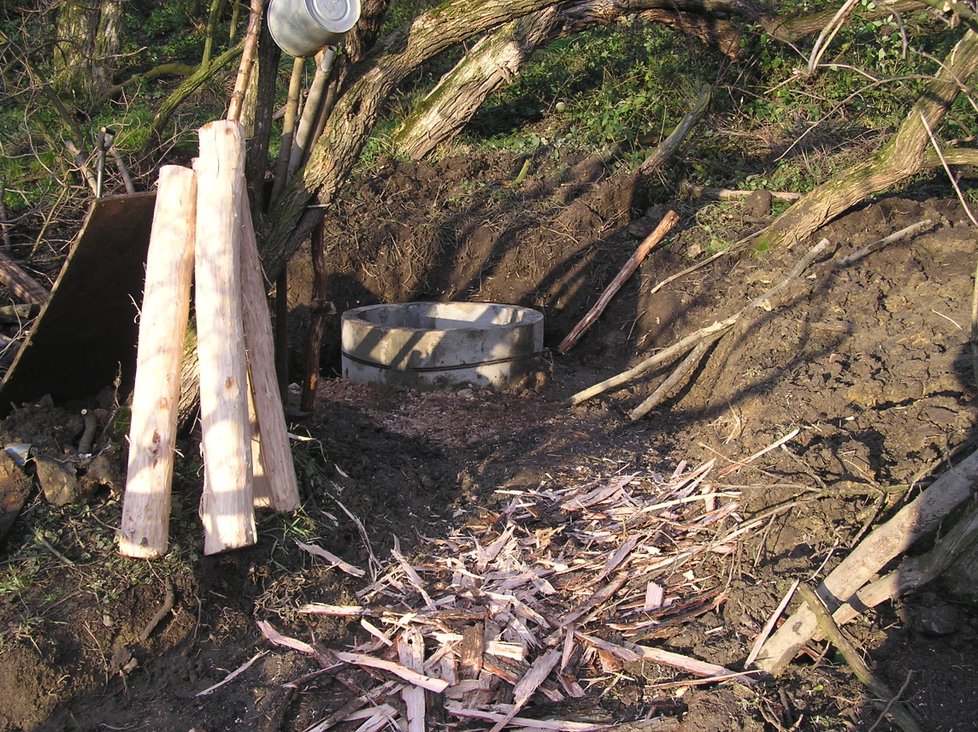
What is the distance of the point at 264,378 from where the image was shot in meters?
4.48

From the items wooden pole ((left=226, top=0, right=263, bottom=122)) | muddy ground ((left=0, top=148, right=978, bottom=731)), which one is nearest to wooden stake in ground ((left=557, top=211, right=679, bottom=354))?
muddy ground ((left=0, top=148, right=978, bottom=731))

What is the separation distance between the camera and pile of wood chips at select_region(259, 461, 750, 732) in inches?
148

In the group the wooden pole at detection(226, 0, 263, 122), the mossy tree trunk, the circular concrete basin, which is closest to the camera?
the wooden pole at detection(226, 0, 263, 122)

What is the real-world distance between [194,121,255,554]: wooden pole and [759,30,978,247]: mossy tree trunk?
563cm

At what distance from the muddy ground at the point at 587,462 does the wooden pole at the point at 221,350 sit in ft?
1.11

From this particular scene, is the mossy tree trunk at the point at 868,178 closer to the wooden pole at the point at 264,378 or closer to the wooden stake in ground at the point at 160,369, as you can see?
the wooden pole at the point at 264,378

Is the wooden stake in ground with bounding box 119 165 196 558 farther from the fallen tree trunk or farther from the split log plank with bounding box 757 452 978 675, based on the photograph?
the split log plank with bounding box 757 452 978 675

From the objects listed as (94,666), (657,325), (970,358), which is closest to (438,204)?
(657,325)

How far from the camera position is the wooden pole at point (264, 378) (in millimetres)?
4434

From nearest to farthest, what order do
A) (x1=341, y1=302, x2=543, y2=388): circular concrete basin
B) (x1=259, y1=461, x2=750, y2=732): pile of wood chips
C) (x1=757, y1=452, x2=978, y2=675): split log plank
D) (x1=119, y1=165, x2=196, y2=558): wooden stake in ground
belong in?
(x1=757, y1=452, x2=978, y2=675): split log plank
(x1=259, y1=461, x2=750, y2=732): pile of wood chips
(x1=119, y1=165, x2=196, y2=558): wooden stake in ground
(x1=341, y1=302, x2=543, y2=388): circular concrete basin

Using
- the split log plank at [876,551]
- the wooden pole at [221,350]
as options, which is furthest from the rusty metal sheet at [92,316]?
the split log plank at [876,551]

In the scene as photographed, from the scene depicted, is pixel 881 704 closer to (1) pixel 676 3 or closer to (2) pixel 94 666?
(2) pixel 94 666

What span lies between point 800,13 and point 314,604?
24.3ft

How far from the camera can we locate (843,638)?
364 cm
